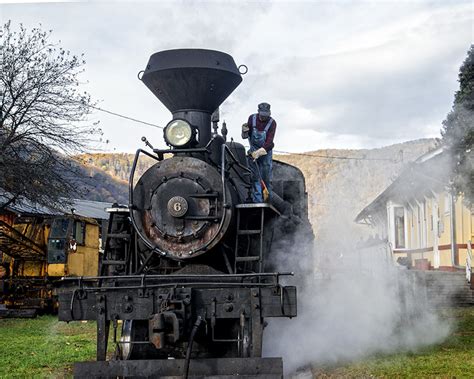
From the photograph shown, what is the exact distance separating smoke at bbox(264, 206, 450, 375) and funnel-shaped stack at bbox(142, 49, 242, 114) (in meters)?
2.21

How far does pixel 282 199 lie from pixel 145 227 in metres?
3.01

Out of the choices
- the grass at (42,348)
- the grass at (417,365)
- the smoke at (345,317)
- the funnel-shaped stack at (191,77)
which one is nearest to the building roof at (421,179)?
the smoke at (345,317)

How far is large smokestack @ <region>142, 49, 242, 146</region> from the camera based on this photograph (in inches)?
290

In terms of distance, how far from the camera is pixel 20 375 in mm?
7922

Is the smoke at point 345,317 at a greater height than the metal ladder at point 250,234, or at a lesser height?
lesser

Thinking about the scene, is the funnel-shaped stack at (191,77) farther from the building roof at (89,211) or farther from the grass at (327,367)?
the building roof at (89,211)

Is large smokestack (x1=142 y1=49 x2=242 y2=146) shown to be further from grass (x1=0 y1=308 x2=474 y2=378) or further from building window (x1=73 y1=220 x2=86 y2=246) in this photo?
building window (x1=73 y1=220 x2=86 y2=246)

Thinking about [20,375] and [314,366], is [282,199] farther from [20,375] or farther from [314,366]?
[20,375]

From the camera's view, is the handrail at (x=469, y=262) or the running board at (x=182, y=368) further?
the handrail at (x=469, y=262)

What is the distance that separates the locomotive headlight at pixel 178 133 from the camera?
22.8 feet

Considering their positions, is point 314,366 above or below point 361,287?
below

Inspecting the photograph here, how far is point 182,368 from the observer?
5668mm

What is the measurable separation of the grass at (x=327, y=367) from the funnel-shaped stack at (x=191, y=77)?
325cm

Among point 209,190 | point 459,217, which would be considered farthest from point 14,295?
point 209,190
